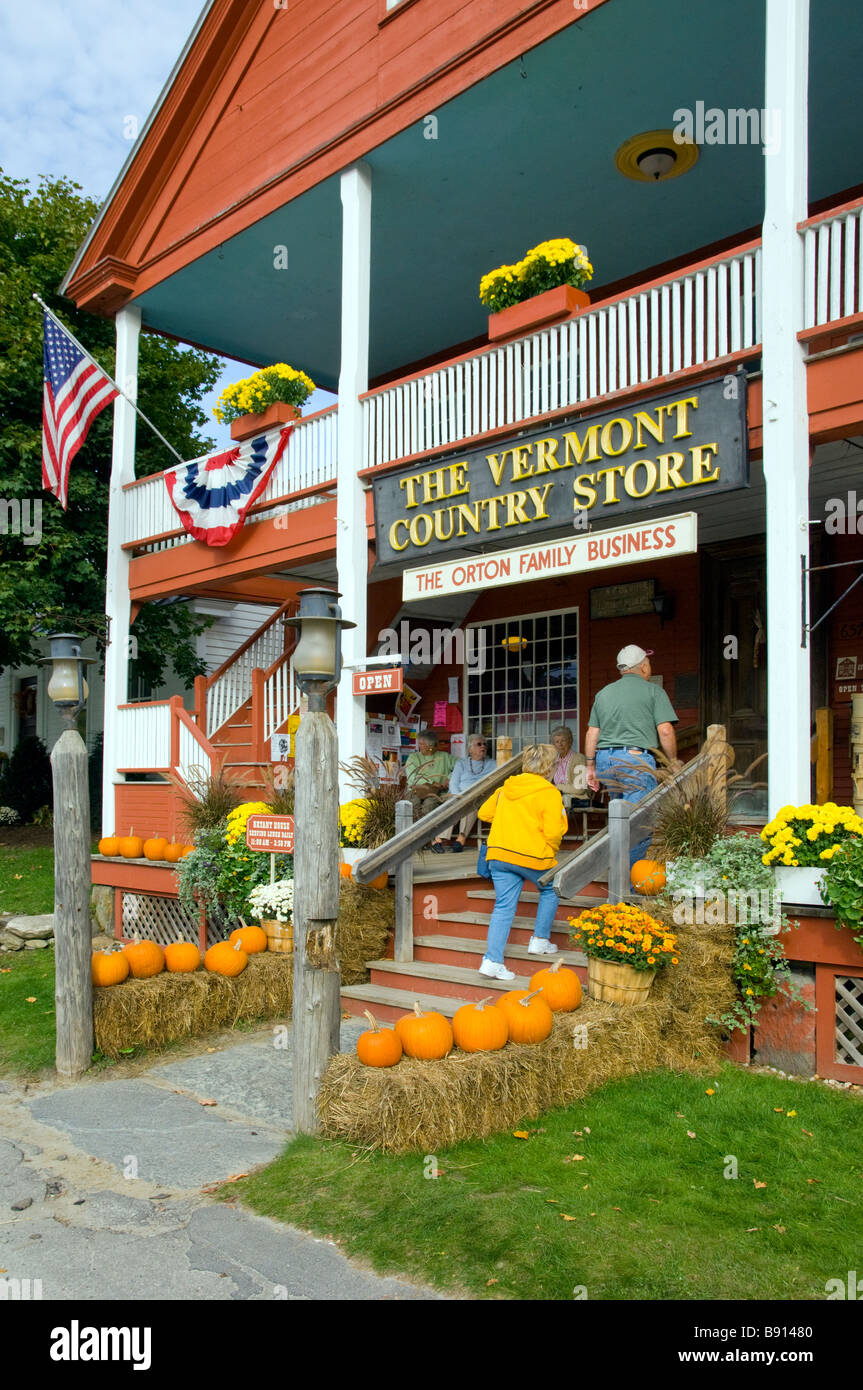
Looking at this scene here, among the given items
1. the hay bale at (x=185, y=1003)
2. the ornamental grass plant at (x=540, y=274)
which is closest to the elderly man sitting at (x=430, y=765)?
the hay bale at (x=185, y=1003)

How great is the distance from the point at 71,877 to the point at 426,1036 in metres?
3.01

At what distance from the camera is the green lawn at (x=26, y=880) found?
1241 cm

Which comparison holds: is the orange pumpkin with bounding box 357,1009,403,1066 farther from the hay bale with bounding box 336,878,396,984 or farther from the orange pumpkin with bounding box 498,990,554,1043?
the hay bale with bounding box 336,878,396,984

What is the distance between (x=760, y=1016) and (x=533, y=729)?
21.0 ft

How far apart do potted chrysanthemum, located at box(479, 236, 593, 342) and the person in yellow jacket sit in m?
3.81

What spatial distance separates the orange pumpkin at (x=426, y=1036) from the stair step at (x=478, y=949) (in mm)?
1240

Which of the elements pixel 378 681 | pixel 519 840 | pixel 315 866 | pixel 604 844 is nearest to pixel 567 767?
pixel 378 681

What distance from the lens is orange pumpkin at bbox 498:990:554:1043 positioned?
5.14m

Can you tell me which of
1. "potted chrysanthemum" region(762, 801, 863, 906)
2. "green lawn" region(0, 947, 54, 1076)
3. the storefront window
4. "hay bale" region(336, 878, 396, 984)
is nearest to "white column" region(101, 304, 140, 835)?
"green lawn" region(0, 947, 54, 1076)

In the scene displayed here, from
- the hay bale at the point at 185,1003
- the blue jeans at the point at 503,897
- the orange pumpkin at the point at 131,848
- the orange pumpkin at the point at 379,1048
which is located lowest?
the hay bale at the point at 185,1003

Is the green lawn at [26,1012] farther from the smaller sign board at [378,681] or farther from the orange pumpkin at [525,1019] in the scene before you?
the smaller sign board at [378,681]

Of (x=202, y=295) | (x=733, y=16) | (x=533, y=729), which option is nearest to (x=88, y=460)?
(x=202, y=295)

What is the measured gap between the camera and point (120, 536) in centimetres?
1266
